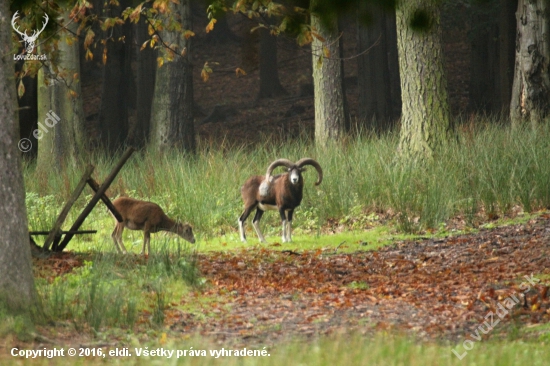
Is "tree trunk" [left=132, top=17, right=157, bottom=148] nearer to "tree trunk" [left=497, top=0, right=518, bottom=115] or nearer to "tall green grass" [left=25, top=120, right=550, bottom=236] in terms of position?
"tree trunk" [left=497, top=0, right=518, bottom=115]

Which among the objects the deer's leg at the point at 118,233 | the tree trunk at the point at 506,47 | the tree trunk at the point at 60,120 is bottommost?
the deer's leg at the point at 118,233

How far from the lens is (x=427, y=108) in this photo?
1628 centimetres

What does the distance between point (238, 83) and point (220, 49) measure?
4910mm

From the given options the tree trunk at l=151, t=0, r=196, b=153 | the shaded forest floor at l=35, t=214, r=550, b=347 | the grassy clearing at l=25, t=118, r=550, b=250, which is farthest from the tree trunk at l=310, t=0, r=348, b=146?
the shaded forest floor at l=35, t=214, r=550, b=347

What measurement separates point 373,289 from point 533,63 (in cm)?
1097

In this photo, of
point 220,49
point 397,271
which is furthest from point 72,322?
point 220,49

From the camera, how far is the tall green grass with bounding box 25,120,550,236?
1413 centimetres

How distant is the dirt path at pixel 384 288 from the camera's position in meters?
7.90

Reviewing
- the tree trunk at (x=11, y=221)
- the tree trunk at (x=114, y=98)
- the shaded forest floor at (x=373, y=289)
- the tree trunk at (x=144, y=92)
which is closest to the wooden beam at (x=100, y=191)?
the shaded forest floor at (x=373, y=289)

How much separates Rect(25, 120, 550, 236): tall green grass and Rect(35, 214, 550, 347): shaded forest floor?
135 centimetres

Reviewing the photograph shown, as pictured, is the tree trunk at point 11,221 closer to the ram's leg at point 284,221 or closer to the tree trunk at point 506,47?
the ram's leg at point 284,221

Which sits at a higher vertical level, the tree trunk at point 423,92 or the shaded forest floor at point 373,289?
the tree trunk at point 423,92

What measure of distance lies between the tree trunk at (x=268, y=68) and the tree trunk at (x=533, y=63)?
17.3 metres

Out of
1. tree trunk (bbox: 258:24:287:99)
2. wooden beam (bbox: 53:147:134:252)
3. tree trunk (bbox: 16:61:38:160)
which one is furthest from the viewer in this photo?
tree trunk (bbox: 258:24:287:99)
